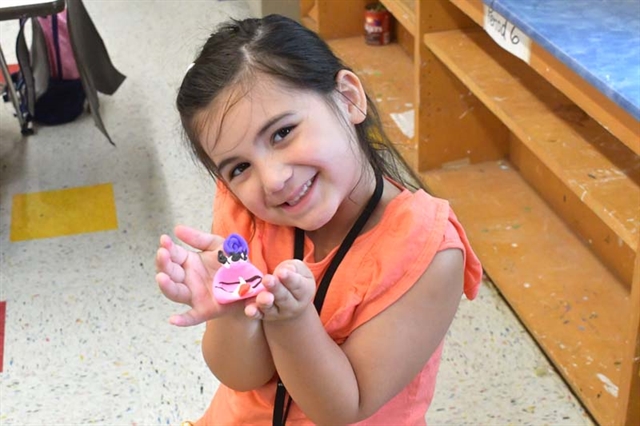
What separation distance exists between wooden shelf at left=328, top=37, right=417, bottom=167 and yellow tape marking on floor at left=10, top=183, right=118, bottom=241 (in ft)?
2.68

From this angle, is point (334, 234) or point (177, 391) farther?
point (177, 391)

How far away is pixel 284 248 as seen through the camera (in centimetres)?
102

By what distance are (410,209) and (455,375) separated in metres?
0.89

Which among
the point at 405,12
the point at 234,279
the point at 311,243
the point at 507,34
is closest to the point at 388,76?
the point at 405,12

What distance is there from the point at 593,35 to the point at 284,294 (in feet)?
2.92

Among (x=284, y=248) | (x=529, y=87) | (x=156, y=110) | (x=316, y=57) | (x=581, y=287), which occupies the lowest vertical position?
(x=156, y=110)

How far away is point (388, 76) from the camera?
9.61ft

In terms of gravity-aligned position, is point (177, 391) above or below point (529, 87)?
below

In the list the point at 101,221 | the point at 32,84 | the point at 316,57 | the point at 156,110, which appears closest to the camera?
the point at 316,57

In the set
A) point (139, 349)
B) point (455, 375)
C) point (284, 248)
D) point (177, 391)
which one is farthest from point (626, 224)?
point (139, 349)

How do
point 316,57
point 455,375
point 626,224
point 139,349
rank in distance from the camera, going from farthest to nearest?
point 139,349 < point 455,375 < point 626,224 < point 316,57

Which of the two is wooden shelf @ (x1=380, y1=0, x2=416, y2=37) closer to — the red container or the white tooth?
the red container

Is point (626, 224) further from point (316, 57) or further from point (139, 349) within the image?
point (139, 349)

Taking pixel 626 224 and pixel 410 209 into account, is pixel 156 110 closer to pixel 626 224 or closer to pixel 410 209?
pixel 626 224
